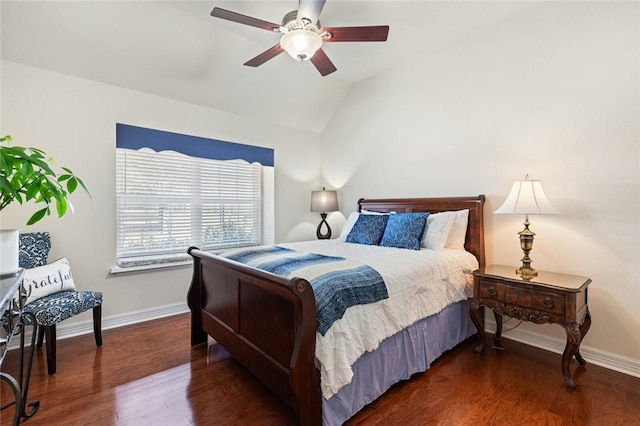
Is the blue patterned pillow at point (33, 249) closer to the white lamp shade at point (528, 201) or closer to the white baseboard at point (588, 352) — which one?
the white lamp shade at point (528, 201)

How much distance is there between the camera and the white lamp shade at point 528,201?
2.35 meters

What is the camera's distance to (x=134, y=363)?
2.38 metres

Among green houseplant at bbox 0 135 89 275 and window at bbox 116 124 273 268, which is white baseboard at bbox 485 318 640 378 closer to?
window at bbox 116 124 273 268

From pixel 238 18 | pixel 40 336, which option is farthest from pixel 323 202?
pixel 40 336

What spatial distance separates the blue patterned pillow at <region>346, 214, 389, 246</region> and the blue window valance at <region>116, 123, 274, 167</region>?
66.8 inches

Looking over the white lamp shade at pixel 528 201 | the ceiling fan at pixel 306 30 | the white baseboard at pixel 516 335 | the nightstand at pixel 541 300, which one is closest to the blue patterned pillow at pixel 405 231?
the nightstand at pixel 541 300

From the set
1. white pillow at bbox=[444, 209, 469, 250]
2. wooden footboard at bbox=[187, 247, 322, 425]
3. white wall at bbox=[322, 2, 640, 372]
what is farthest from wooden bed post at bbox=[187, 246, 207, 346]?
white wall at bbox=[322, 2, 640, 372]

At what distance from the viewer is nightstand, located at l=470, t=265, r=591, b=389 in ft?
6.77

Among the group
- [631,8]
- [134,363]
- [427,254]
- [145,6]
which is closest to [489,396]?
[427,254]

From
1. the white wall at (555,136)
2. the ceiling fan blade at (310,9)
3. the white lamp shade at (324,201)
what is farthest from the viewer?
the white lamp shade at (324,201)

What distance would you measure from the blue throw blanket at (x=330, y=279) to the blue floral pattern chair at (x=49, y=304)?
1.25 m

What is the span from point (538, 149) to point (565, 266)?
3.40 ft

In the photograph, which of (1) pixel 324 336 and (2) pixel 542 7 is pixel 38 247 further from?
(2) pixel 542 7

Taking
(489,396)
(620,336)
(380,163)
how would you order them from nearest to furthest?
(489,396) < (620,336) < (380,163)
